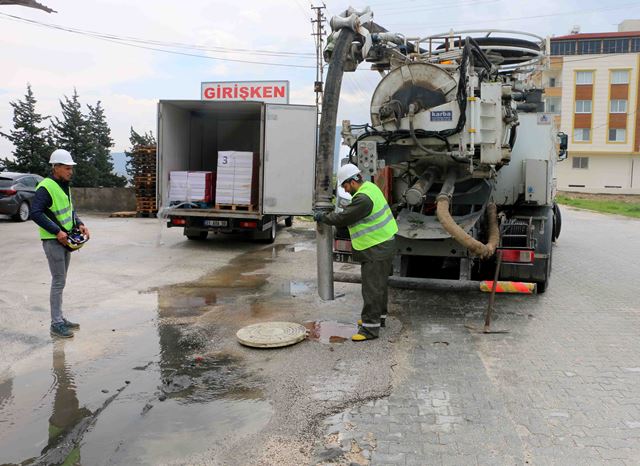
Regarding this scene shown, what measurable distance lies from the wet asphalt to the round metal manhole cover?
9 centimetres

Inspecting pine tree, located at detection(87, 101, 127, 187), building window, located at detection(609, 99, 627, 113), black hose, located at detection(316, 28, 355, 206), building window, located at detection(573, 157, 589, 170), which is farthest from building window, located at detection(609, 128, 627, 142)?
black hose, located at detection(316, 28, 355, 206)

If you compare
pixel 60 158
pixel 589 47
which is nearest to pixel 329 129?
pixel 60 158

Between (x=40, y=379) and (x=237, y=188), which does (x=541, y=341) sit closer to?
(x=40, y=379)

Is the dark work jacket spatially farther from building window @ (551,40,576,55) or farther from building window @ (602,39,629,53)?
building window @ (602,39,629,53)

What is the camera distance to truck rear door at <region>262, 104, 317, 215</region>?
1230 cm

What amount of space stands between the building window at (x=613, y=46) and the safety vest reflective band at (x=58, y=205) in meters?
56.8

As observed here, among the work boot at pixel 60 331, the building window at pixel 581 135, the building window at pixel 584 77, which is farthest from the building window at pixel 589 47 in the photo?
the work boot at pixel 60 331

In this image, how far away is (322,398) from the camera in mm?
4473

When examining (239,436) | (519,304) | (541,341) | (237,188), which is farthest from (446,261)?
(237,188)

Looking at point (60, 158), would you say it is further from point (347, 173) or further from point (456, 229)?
point (456, 229)

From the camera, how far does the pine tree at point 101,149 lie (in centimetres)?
3497

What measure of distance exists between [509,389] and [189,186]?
9838mm

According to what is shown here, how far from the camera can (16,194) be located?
56.9ft

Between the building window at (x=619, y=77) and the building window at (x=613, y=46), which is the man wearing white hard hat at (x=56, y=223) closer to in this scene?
the building window at (x=619, y=77)
